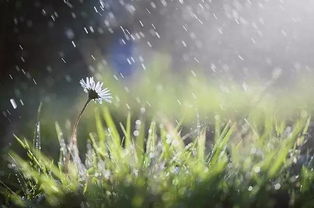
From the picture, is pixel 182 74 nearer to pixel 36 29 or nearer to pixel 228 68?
pixel 228 68

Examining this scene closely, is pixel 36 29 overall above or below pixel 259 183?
above

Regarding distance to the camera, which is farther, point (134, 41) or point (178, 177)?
point (134, 41)

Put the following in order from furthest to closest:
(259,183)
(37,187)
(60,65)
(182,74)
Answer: (60,65) < (182,74) < (37,187) < (259,183)

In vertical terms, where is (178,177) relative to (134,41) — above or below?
below

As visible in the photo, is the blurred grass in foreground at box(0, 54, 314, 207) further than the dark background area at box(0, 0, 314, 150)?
No

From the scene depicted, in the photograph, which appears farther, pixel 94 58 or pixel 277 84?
pixel 94 58

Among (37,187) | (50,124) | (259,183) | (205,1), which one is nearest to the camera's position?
(259,183)

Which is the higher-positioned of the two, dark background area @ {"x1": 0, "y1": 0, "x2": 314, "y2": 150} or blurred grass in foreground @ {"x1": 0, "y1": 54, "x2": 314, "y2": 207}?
dark background area @ {"x1": 0, "y1": 0, "x2": 314, "y2": 150}

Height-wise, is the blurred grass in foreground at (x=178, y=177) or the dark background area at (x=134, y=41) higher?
the dark background area at (x=134, y=41)

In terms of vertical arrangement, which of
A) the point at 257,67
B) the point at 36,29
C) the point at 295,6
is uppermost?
the point at 36,29

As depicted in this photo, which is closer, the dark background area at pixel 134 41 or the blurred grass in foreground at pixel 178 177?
the blurred grass in foreground at pixel 178 177

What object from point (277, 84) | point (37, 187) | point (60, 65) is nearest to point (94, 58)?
point (60, 65)
